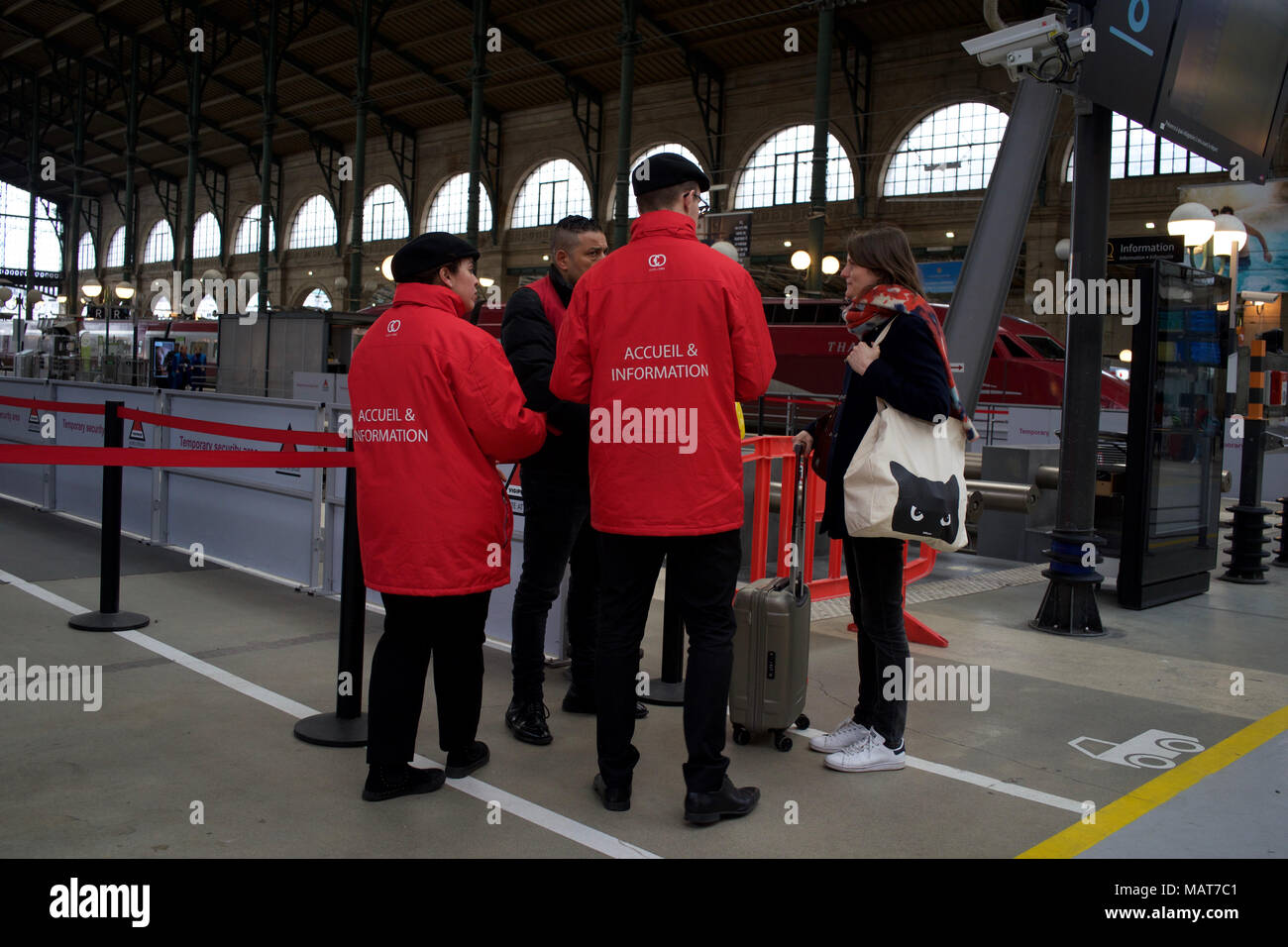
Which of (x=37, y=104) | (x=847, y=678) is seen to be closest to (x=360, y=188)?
(x=37, y=104)

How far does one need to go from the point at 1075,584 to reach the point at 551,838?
446 cm

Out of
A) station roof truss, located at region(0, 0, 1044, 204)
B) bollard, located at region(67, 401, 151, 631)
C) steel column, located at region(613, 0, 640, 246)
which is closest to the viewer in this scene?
bollard, located at region(67, 401, 151, 631)

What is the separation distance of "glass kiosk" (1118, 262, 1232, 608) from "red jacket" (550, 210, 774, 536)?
16.0 ft

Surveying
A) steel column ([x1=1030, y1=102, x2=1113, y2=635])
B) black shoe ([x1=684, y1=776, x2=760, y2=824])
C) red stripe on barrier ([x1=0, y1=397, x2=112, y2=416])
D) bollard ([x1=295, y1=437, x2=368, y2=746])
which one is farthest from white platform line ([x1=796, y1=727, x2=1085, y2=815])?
red stripe on barrier ([x1=0, y1=397, x2=112, y2=416])

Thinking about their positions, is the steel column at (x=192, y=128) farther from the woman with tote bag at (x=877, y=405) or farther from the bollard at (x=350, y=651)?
the woman with tote bag at (x=877, y=405)

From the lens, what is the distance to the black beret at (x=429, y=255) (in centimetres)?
342

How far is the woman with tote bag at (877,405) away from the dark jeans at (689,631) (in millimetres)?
729

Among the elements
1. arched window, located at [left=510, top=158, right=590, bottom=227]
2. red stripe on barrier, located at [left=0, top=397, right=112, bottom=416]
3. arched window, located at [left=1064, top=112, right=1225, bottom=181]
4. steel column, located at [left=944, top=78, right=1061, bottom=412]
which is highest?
arched window, located at [left=510, top=158, right=590, bottom=227]

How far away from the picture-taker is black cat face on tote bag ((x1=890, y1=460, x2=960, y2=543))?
143 inches

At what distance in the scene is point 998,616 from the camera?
6.88 m

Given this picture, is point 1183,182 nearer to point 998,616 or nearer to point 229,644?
point 998,616

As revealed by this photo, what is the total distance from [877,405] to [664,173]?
1162 mm

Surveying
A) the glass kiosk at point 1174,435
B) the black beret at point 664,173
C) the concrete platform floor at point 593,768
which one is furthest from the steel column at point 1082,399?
the black beret at point 664,173

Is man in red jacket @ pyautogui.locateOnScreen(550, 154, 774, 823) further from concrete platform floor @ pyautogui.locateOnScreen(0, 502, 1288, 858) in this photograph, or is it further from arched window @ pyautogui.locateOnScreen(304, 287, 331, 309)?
arched window @ pyautogui.locateOnScreen(304, 287, 331, 309)
